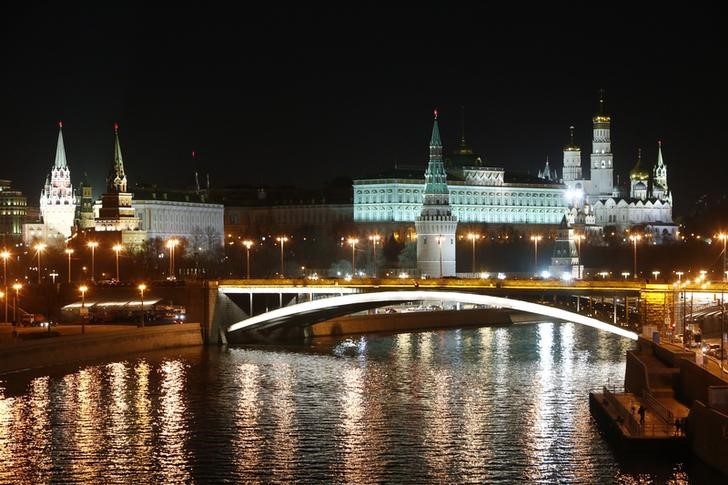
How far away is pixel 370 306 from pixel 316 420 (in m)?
23.2

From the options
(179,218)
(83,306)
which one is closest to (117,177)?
(179,218)

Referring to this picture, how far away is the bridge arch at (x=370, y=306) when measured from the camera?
5888 cm

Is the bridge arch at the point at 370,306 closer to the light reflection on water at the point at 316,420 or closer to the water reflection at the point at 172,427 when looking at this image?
the light reflection on water at the point at 316,420

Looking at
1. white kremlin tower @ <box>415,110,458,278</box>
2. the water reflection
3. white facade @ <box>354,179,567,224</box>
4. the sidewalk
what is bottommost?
the water reflection

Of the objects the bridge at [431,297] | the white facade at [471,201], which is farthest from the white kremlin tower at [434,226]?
the bridge at [431,297]

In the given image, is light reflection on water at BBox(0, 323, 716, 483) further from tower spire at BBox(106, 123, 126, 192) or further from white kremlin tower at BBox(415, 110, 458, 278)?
tower spire at BBox(106, 123, 126, 192)

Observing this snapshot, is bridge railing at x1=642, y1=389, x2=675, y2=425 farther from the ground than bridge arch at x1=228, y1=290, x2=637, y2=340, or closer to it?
closer to it

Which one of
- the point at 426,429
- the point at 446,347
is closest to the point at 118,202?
the point at 446,347

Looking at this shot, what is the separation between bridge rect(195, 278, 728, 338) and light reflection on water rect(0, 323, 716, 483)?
7.17 feet

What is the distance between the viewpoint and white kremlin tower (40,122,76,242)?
183 m

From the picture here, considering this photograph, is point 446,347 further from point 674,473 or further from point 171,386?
point 674,473

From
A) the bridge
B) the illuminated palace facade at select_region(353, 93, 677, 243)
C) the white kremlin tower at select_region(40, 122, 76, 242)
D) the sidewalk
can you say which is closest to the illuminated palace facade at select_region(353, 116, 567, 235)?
the illuminated palace facade at select_region(353, 93, 677, 243)

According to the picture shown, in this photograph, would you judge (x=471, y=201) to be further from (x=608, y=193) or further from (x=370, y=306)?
(x=370, y=306)

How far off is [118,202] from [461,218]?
39.1 meters
